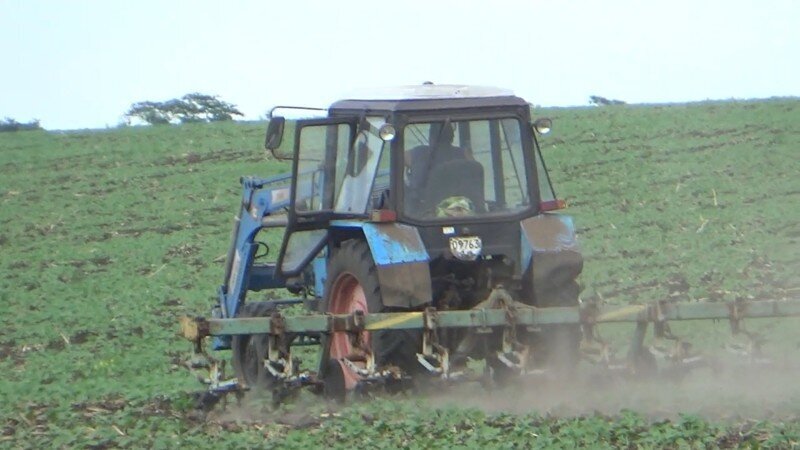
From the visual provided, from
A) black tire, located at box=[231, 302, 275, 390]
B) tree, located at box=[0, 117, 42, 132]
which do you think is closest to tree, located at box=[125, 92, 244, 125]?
A: tree, located at box=[0, 117, 42, 132]

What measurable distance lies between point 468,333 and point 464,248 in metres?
0.56

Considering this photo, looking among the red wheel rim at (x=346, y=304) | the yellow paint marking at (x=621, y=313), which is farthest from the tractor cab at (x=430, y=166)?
the yellow paint marking at (x=621, y=313)

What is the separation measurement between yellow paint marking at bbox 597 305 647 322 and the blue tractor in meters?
0.18

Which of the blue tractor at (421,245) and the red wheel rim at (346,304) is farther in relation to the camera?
the red wheel rim at (346,304)

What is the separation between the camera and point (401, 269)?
9.17 metres

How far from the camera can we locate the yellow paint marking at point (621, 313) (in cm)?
909

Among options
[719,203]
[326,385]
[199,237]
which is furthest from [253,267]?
[719,203]

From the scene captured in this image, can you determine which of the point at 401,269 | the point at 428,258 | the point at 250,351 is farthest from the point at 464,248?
the point at 250,351

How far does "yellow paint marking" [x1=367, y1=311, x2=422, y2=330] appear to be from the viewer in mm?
8961

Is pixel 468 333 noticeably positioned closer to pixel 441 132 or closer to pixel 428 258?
pixel 428 258

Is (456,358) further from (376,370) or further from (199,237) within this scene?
(199,237)

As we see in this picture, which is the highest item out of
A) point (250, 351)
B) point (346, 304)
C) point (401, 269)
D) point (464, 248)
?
point (464, 248)

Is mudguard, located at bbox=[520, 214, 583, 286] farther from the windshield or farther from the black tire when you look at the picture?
the black tire

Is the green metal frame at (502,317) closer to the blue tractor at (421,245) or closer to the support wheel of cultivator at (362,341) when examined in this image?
the blue tractor at (421,245)
